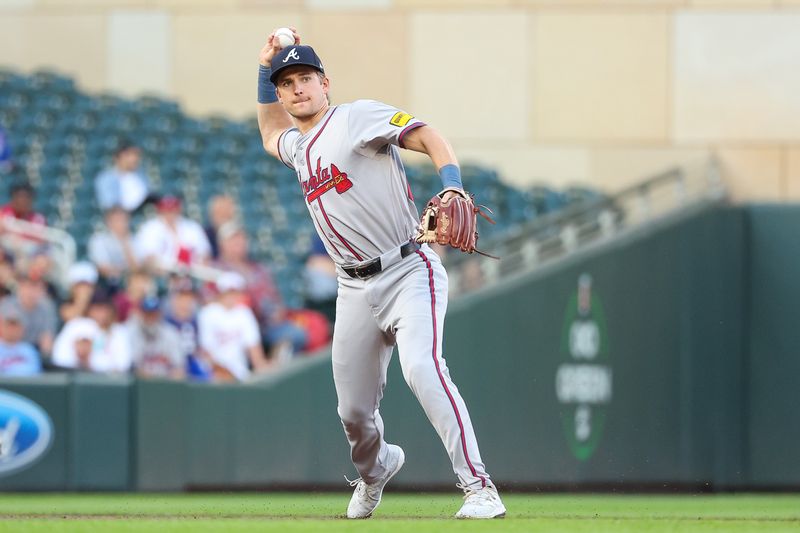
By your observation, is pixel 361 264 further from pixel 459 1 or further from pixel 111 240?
pixel 459 1

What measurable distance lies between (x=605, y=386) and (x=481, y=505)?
4.78 metres

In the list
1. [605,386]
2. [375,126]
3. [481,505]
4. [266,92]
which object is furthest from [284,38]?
[605,386]

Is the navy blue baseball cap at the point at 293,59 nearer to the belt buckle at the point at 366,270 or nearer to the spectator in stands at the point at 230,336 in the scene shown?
the belt buckle at the point at 366,270

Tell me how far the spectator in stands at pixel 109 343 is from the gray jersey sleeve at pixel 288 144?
347cm

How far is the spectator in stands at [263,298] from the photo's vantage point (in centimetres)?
932

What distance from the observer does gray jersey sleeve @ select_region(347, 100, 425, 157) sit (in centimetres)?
496

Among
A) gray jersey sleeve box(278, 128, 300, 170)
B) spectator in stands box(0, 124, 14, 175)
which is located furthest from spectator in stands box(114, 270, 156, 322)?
gray jersey sleeve box(278, 128, 300, 170)

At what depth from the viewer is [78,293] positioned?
28.6 ft

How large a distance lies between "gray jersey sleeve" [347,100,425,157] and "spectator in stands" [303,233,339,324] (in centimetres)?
467

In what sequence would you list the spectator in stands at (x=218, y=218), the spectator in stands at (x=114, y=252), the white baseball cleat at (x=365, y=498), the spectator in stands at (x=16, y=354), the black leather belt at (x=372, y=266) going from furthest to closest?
the spectator in stands at (x=218, y=218) < the spectator in stands at (x=114, y=252) < the spectator in stands at (x=16, y=354) < the white baseball cleat at (x=365, y=498) < the black leather belt at (x=372, y=266)

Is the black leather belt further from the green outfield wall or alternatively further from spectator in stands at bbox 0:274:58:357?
spectator in stands at bbox 0:274:58:357

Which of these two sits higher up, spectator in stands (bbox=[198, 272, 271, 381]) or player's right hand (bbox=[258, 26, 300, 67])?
player's right hand (bbox=[258, 26, 300, 67])

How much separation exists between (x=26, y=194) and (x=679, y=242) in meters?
4.40

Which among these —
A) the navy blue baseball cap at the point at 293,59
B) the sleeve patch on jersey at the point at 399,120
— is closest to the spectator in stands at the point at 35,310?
the navy blue baseball cap at the point at 293,59
